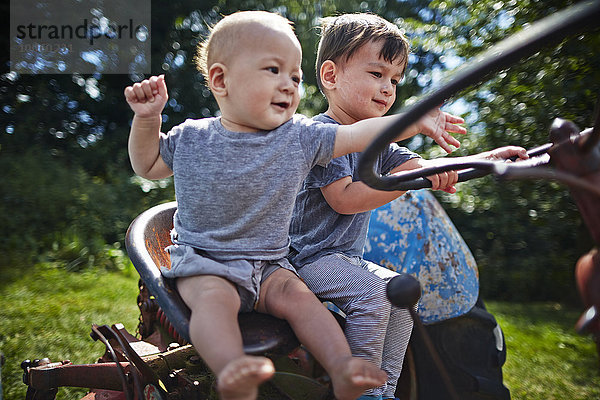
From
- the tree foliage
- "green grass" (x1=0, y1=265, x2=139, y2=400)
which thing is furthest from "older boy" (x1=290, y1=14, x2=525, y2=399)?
the tree foliage

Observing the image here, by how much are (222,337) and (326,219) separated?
2.01ft

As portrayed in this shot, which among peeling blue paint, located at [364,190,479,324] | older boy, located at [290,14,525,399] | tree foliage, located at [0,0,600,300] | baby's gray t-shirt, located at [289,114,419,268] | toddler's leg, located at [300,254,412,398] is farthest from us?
tree foliage, located at [0,0,600,300]

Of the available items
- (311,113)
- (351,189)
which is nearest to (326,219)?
(351,189)

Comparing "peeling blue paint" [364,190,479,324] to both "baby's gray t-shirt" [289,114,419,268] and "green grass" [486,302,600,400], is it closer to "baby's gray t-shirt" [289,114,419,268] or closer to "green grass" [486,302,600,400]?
"baby's gray t-shirt" [289,114,419,268]

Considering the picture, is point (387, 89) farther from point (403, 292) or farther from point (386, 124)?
point (403, 292)

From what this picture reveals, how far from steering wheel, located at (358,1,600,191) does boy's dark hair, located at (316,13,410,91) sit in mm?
562

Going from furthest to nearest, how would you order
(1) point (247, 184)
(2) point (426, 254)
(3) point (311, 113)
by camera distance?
(3) point (311, 113)
(2) point (426, 254)
(1) point (247, 184)

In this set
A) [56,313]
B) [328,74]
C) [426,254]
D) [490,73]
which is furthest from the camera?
[56,313]

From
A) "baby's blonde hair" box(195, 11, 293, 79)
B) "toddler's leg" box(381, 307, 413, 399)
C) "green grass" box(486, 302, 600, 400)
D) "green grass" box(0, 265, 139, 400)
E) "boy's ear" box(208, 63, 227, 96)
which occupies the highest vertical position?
"baby's blonde hair" box(195, 11, 293, 79)

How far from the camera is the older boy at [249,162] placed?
1.20 metres

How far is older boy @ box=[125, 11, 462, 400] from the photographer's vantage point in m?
1.20

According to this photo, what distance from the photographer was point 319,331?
1131mm

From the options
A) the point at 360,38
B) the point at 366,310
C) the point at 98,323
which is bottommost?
the point at 98,323

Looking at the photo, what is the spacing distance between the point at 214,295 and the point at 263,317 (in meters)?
0.14
